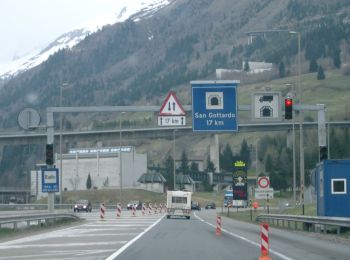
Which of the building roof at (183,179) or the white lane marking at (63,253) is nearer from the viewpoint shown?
the white lane marking at (63,253)

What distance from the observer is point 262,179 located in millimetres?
54688

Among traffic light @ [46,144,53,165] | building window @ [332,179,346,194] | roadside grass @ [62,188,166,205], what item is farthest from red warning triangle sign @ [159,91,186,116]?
roadside grass @ [62,188,166,205]

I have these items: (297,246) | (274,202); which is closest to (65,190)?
(274,202)

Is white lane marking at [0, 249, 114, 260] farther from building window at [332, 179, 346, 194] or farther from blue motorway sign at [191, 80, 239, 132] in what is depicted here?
blue motorway sign at [191, 80, 239, 132]

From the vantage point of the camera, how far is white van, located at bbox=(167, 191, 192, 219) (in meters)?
67.4

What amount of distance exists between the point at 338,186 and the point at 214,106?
7.88 m

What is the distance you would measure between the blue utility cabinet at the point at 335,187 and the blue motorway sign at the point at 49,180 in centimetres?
1480

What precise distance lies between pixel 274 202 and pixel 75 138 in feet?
115

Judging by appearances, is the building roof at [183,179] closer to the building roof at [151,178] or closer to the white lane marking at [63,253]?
the building roof at [151,178]

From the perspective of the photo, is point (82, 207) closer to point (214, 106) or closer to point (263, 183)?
point (263, 183)

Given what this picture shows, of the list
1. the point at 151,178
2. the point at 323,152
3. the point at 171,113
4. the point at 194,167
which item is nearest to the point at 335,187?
the point at 323,152

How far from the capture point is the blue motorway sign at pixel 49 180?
45938 millimetres

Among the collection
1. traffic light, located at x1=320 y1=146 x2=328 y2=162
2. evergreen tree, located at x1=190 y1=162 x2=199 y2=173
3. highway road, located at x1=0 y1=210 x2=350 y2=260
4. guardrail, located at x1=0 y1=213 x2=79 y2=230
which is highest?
evergreen tree, located at x1=190 y1=162 x2=199 y2=173

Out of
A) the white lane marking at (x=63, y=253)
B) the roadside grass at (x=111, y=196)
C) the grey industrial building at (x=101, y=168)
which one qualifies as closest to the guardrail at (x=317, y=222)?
the white lane marking at (x=63, y=253)
